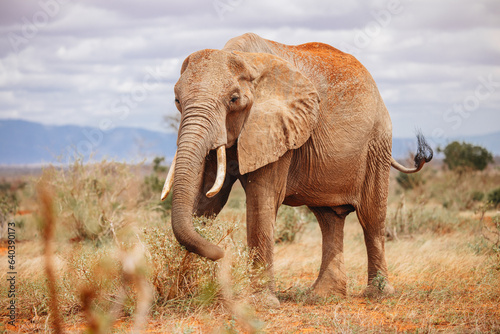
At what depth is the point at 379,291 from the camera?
714 cm

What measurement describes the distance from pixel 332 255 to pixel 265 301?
71.1 inches

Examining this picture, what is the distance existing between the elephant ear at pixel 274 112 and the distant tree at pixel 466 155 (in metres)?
21.3

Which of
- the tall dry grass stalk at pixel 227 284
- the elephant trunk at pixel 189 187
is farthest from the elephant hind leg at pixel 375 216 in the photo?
the elephant trunk at pixel 189 187

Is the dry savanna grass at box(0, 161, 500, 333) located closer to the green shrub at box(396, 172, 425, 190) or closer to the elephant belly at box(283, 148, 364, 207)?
the elephant belly at box(283, 148, 364, 207)

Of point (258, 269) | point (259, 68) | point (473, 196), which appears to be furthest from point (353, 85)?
point (473, 196)

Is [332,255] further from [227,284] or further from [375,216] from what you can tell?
[227,284]

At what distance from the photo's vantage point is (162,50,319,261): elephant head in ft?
16.8

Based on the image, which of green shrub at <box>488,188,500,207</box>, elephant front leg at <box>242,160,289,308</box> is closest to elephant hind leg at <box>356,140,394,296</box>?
elephant front leg at <box>242,160,289,308</box>

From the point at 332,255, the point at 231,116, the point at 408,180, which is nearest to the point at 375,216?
the point at 332,255

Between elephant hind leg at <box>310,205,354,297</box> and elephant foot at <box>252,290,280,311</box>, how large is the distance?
127 centimetres

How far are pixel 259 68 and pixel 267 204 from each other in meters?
1.46

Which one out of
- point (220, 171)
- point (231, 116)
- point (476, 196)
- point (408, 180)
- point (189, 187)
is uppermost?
point (408, 180)

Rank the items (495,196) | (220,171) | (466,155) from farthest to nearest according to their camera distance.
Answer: (466,155) < (495,196) < (220,171)

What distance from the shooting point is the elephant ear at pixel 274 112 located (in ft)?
19.4
